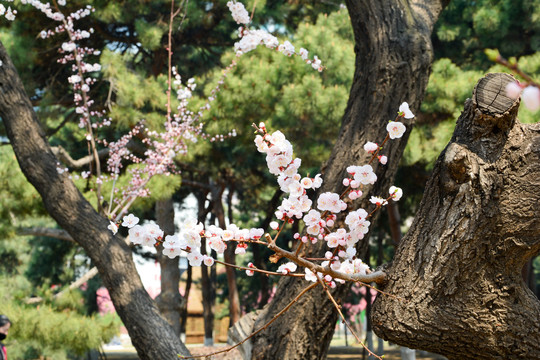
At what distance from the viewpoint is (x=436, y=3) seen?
10.2 ft

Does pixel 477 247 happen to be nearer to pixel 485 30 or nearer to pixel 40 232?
pixel 40 232

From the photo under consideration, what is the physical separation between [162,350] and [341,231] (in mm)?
1532

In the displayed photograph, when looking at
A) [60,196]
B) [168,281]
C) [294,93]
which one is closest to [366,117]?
[60,196]

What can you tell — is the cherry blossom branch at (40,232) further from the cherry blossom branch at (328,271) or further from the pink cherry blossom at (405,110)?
the pink cherry blossom at (405,110)

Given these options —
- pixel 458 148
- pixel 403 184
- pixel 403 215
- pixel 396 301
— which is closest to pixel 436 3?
pixel 458 148

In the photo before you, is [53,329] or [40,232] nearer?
[53,329]

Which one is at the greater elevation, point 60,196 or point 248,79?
point 248,79

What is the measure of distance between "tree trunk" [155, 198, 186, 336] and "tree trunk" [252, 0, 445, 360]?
6.15m

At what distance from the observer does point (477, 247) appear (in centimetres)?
180

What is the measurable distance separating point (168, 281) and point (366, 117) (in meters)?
6.83

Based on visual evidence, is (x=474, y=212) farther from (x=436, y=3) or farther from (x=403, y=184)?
(x=403, y=184)

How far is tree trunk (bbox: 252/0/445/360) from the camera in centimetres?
272

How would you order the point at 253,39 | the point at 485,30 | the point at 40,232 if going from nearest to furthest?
the point at 253,39, the point at 40,232, the point at 485,30

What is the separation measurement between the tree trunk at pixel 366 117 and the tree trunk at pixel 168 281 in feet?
20.2
